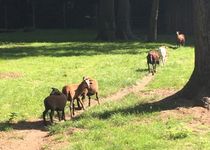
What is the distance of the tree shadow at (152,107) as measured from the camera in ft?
37.4

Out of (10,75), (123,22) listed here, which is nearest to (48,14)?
(123,22)

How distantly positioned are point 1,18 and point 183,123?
37.9 metres

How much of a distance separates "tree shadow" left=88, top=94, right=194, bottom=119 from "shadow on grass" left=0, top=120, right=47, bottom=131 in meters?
1.15

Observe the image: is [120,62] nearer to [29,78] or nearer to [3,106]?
[29,78]

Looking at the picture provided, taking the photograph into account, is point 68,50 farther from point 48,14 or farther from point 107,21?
point 48,14

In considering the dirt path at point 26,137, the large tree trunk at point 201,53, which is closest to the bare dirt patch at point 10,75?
the dirt path at point 26,137

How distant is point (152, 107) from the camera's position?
38.4 feet

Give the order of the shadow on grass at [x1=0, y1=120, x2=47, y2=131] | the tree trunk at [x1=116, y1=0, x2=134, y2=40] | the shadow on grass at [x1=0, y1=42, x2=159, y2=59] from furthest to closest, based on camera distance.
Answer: the tree trunk at [x1=116, y1=0, x2=134, y2=40] → the shadow on grass at [x1=0, y1=42, x2=159, y2=59] → the shadow on grass at [x1=0, y1=120, x2=47, y2=131]

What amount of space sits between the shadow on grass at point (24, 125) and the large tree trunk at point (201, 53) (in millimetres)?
3282

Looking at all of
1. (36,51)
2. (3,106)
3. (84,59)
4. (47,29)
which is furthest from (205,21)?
(47,29)

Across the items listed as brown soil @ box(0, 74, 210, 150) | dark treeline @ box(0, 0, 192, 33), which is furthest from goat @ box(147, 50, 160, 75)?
dark treeline @ box(0, 0, 192, 33)

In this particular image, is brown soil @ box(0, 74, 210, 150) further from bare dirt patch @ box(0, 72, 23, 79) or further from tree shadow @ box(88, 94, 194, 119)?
bare dirt patch @ box(0, 72, 23, 79)

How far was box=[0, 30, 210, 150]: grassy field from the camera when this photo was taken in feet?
31.3

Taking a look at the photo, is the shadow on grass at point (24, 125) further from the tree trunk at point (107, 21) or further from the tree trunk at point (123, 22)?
the tree trunk at point (123, 22)
